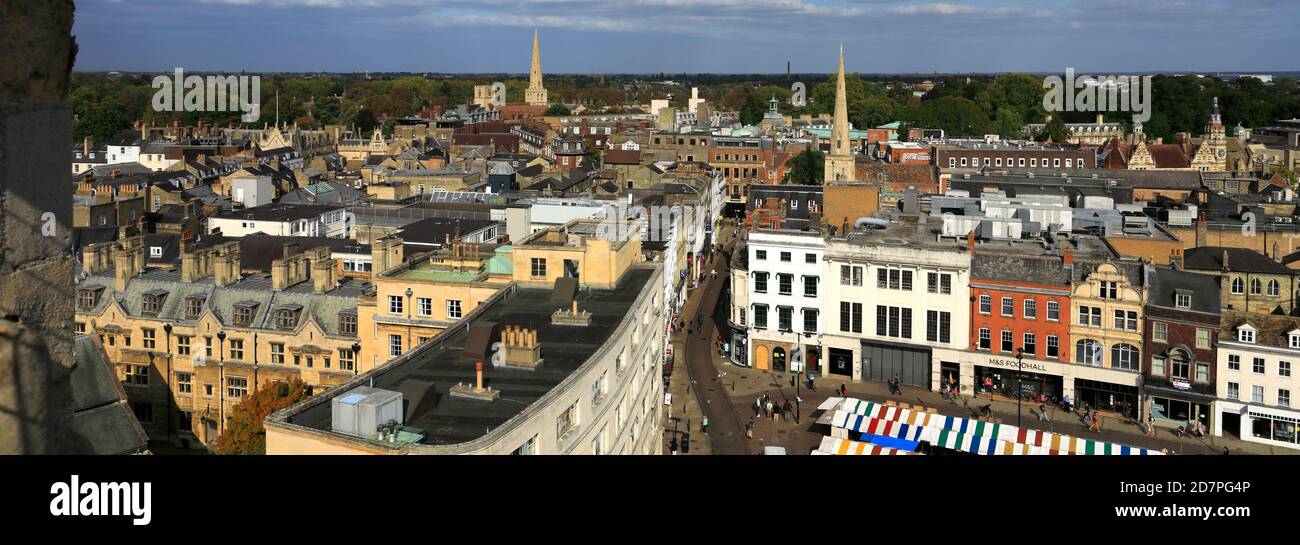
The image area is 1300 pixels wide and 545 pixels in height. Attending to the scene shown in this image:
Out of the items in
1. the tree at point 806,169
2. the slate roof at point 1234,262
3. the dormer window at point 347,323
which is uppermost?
the tree at point 806,169

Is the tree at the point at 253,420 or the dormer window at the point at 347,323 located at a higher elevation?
the dormer window at the point at 347,323

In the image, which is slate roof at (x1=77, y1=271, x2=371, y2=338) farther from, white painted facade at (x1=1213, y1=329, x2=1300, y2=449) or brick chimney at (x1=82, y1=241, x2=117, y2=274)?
white painted facade at (x1=1213, y1=329, x2=1300, y2=449)

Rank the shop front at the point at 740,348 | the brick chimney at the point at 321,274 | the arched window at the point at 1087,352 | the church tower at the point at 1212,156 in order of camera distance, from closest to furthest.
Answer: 1. the brick chimney at the point at 321,274
2. the arched window at the point at 1087,352
3. the shop front at the point at 740,348
4. the church tower at the point at 1212,156

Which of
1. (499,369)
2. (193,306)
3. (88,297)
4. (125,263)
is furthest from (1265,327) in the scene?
(88,297)

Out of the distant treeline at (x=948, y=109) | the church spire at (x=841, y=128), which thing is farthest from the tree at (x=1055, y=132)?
the church spire at (x=841, y=128)

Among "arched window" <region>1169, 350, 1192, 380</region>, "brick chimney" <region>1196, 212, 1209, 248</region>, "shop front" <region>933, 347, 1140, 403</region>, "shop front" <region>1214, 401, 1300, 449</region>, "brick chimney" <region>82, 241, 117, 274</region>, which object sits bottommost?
"shop front" <region>1214, 401, 1300, 449</region>

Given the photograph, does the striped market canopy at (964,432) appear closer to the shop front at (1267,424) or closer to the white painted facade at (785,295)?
the shop front at (1267,424)

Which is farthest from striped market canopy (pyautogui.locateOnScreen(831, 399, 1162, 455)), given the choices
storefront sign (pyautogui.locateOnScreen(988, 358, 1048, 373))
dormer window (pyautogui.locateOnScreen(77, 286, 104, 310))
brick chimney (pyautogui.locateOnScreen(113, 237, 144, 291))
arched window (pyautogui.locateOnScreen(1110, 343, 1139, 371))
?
dormer window (pyautogui.locateOnScreen(77, 286, 104, 310))

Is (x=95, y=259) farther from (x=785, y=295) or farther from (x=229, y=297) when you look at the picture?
(x=785, y=295)
